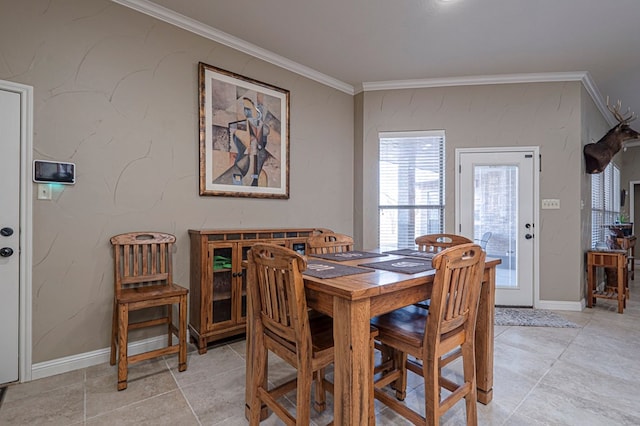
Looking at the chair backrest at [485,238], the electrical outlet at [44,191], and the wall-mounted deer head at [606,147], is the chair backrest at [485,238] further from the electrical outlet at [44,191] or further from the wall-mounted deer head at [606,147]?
the electrical outlet at [44,191]

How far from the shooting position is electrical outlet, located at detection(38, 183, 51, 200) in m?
2.19

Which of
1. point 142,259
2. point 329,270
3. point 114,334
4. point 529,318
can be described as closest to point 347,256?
point 329,270

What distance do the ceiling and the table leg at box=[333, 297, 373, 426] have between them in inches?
95.7

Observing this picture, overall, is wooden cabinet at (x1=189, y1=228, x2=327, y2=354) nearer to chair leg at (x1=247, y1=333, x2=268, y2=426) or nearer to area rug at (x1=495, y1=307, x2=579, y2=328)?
chair leg at (x1=247, y1=333, x2=268, y2=426)

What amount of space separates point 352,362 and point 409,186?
126 inches

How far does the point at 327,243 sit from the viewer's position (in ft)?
8.61

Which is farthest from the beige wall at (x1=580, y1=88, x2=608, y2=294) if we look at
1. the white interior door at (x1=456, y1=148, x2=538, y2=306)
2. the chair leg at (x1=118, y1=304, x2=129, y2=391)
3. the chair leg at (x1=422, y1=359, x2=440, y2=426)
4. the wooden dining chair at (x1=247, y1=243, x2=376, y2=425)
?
the chair leg at (x1=118, y1=304, x2=129, y2=391)

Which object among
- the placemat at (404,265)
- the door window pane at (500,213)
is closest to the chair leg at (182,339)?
the placemat at (404,265)

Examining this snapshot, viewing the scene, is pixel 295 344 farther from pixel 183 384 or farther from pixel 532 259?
pixel 532 259

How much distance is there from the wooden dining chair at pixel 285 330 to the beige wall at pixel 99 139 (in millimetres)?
1454

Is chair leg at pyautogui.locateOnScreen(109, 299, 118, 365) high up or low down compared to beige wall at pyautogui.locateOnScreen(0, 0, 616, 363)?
down

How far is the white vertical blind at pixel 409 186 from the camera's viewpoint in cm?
410

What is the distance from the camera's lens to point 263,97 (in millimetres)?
3330

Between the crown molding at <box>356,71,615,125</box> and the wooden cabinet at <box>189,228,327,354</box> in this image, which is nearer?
the wooden cabinet at <box>189,228,327,354</box>
